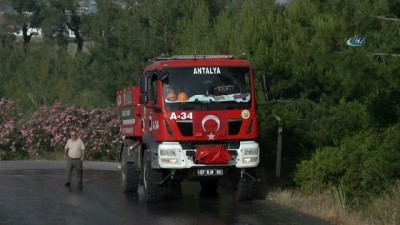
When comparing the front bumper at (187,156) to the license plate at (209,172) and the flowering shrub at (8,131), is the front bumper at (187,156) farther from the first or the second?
the flowering shrub at (8,131)

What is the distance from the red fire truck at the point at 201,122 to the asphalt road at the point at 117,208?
0.74 metres

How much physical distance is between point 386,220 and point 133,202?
628cm

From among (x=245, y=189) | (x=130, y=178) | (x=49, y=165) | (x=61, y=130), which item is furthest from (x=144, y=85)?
(x=61, y=130)

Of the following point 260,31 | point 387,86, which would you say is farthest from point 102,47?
point 387,86

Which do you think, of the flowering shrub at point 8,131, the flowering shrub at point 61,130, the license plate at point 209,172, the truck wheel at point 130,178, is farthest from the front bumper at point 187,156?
the flowering shrub at point 8,131

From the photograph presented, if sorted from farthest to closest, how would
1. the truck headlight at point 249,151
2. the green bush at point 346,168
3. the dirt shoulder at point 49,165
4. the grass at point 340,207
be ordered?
the dirt shoulder at point 49,165
the green bush at point 346,168
the truck headlight at point 249,151
the grass at point 340,207

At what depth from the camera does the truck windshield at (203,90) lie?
17.2m

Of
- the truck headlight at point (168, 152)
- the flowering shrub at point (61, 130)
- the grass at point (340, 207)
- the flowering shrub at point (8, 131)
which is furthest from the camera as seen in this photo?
the flowering shrub at point (8, 131)

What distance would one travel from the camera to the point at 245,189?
18062 millimetres

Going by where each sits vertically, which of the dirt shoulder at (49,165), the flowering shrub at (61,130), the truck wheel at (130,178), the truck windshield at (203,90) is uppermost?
the truck windshield at (203,90)

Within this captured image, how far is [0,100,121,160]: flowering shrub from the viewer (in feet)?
119

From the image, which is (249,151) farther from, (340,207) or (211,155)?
(340,207)

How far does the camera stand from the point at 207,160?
1711cm

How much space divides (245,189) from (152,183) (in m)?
2.03
